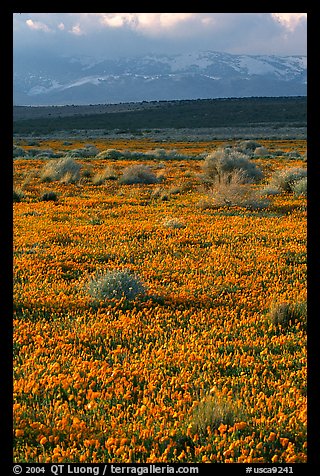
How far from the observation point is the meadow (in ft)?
15.2

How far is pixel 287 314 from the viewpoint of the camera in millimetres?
7676

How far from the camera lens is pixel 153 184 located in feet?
86.3

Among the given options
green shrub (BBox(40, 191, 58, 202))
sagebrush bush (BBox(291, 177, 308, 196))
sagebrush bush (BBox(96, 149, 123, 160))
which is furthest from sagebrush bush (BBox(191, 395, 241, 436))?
sagebrush bush (BBox(96, 149, 123, 160))

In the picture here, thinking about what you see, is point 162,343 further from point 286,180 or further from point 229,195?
point 286,180

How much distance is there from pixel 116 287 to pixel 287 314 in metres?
2.73

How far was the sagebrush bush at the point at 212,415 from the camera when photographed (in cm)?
477

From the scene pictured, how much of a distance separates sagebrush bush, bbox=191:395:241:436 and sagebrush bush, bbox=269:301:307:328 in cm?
268

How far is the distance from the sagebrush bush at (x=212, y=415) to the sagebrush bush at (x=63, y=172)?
900 inches

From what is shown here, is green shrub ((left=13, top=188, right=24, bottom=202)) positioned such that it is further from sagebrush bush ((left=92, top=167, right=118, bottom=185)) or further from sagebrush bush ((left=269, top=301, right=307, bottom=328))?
sagebrush bush ((left=269, top=301, right=307, bottom=328))

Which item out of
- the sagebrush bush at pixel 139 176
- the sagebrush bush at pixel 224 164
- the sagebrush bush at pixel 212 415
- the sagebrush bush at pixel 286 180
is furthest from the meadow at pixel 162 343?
the sagebrush bush at pixel 139 176

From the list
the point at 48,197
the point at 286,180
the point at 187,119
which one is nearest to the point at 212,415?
the point at 48,197

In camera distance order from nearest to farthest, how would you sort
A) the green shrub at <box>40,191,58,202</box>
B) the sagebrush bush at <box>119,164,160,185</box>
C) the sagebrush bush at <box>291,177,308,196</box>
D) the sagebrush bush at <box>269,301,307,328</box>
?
the sagebrush bush at <box>269,301,307,328</box>
the green shrub at <box>40,191,58,202</box>
the sagebrush bush at <box>291,177,308,196</box>
the sagebrush bush at <box>119,164,160,185</box>
